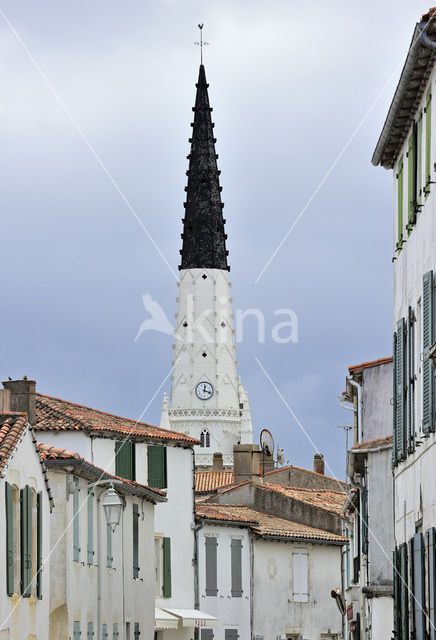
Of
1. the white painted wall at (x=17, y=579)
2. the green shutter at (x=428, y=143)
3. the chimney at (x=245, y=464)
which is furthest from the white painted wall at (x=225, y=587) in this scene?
the green shutter at (x=428, y=143)

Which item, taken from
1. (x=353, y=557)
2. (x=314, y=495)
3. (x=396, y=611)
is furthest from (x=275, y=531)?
(x=396, y=611)

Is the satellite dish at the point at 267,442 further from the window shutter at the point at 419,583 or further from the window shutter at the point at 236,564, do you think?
the window shutter at the point at 419,583

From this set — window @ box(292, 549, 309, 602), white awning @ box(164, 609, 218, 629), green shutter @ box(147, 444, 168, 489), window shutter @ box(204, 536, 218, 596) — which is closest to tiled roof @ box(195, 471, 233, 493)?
window @ box(292, 549, 309, 602)

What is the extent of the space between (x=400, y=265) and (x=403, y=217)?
0.86m

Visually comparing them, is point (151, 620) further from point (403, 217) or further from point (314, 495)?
point (314, 495)

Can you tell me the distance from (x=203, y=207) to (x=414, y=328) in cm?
13491

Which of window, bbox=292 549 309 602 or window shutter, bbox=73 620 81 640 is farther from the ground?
window, bbox=292 549 309 602

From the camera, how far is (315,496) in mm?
81250

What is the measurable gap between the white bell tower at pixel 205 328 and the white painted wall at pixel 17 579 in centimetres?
12988

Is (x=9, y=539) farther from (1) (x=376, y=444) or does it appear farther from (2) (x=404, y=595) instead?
(1) (x=376, y=444)

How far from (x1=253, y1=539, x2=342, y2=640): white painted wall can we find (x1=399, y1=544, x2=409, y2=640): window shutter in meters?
38.6

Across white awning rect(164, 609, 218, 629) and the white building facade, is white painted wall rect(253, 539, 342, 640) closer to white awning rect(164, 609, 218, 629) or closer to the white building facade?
white awning rect(164, 609, 218, 629)

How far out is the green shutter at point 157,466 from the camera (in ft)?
195

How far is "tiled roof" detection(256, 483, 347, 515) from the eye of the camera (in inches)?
3003
